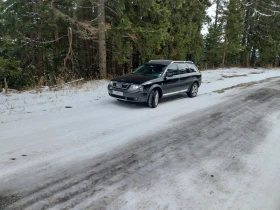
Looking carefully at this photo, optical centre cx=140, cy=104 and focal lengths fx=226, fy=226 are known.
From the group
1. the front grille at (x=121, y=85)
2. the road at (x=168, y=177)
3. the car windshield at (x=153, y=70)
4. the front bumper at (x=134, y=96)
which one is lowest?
the road at (x=168, y=177)

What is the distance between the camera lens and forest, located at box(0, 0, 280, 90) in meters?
14.2

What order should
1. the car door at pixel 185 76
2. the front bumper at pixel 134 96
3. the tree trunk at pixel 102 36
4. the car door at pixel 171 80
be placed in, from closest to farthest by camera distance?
the front bumper at pixel 134 96
the car door at pixel 171 80
the car door at pixel 185 76
the tree trunk at pixel 102 36

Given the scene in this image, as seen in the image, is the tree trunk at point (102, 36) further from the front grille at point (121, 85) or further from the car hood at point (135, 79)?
the front grille at point (121, 85)

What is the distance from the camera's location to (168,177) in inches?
161

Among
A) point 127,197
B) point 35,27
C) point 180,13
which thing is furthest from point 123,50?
point 127,197

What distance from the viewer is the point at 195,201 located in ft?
11.3

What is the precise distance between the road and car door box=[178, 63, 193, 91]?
430cm

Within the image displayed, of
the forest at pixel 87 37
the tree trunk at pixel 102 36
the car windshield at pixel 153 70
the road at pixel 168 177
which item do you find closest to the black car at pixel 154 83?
the car windshield at pixel 153 70

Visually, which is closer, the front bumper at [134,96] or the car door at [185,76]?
the front bumper at [134,96]

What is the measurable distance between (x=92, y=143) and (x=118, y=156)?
35.8 inches

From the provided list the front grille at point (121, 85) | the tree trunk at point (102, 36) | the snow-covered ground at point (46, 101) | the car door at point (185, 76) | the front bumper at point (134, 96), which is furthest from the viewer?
the tree trunk at point (102, 36)

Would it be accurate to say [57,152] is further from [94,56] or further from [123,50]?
[94,56]

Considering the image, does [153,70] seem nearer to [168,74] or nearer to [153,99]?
[168,74]

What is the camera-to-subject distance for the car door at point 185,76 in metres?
10.5
